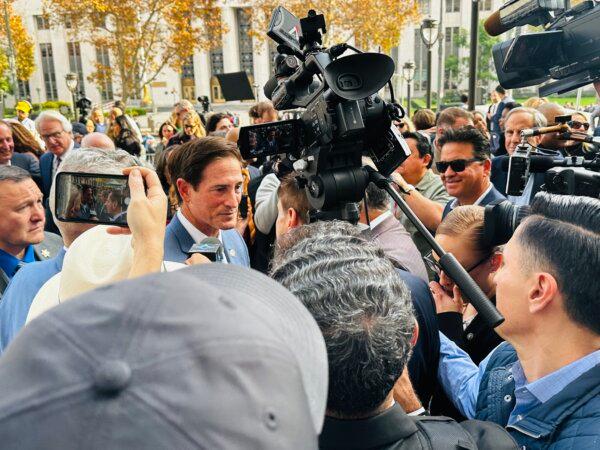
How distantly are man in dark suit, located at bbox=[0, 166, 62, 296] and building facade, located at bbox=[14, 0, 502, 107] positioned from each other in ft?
166

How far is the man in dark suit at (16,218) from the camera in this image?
283 centimetres

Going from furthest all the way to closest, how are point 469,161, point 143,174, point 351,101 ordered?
point 469,161
point 351,101
point 143,174

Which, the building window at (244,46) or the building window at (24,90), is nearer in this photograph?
the building window at (24,90)

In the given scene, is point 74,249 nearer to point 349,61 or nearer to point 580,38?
point 349,61

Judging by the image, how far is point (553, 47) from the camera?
6.81 feet

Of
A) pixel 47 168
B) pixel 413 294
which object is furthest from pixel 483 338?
pixel 47 168

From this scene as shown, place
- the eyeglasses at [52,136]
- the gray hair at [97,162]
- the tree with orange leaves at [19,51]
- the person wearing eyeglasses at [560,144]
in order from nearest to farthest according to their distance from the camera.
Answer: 1. the person wearing eyeglasses at [560,144]
2. the gray hair at [97,162]
3. the eyeglasses at [52,136]
4. the tree with orange leaves at [19,51]

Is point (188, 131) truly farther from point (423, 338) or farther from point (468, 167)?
point (423, 338)

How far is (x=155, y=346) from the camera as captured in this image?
64 cm

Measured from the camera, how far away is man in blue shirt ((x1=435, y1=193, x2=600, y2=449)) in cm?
134

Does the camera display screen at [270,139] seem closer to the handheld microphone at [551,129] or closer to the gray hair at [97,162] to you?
the gray hair at [97,162]

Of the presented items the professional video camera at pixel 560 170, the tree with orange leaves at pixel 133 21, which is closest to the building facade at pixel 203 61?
the tree with orange leaves at pixel 133 21

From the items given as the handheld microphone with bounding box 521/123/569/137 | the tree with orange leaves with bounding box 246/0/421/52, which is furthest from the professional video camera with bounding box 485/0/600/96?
the tree with orange leaves with bounding box 246/0/421/52

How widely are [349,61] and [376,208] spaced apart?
94 cm
